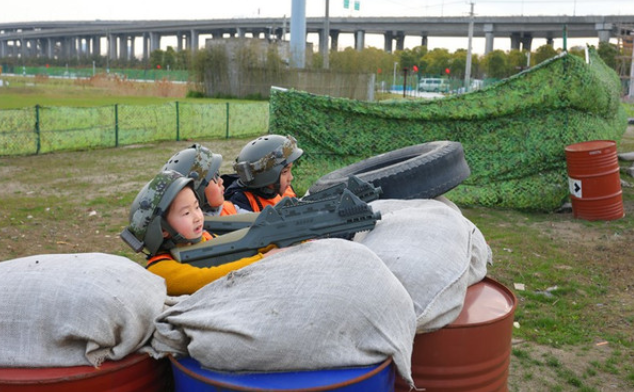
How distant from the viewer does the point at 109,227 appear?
891 cm

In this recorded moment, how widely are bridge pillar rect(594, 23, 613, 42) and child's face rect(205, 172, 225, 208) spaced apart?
242 feet

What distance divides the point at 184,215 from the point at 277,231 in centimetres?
42

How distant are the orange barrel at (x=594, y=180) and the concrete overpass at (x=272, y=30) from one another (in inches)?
1550

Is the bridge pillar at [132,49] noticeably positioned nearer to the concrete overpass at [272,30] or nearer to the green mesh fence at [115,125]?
the concrete overpass at [272,30]

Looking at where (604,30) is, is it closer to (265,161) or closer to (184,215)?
(265,161)

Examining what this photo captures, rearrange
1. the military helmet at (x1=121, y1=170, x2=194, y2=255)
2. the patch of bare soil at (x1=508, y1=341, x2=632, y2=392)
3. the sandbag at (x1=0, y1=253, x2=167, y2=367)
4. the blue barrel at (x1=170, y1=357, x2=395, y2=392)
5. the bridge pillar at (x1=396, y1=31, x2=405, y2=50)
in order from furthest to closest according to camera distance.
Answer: the bridge pillar at (x1=396, y1=31, x2=405, y2=50) → the patch of bare soil at (x1=508, y1=341, x2=632, y2=392) → the military helmet at (x1=121, y1=170, x2=194, y2=255) → the sandbag at (x1=0, y1=253, x2=167, y2=367) → the blue barrel at (x1=170, y1=357, x2=395, y2=392)

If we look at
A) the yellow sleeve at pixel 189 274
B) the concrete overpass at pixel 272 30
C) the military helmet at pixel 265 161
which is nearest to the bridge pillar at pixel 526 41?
the concrete overpass at pixel 272 30

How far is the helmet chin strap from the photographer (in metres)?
2.83

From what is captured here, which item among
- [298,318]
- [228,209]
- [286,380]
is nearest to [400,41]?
[228,209]

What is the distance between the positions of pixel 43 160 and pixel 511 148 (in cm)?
1129

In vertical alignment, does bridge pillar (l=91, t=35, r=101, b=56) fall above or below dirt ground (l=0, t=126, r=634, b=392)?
above

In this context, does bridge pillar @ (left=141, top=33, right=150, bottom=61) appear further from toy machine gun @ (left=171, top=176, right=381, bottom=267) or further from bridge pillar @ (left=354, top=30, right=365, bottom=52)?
toy machine gun @ (left=171, top=176, right=381, bottom=267)

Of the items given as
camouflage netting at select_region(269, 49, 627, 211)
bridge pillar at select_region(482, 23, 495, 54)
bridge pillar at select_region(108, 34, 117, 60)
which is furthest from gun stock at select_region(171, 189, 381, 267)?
bridge pillar at select_region(108, 34, 117, 60)

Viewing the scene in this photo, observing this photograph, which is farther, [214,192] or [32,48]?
[32,48]
